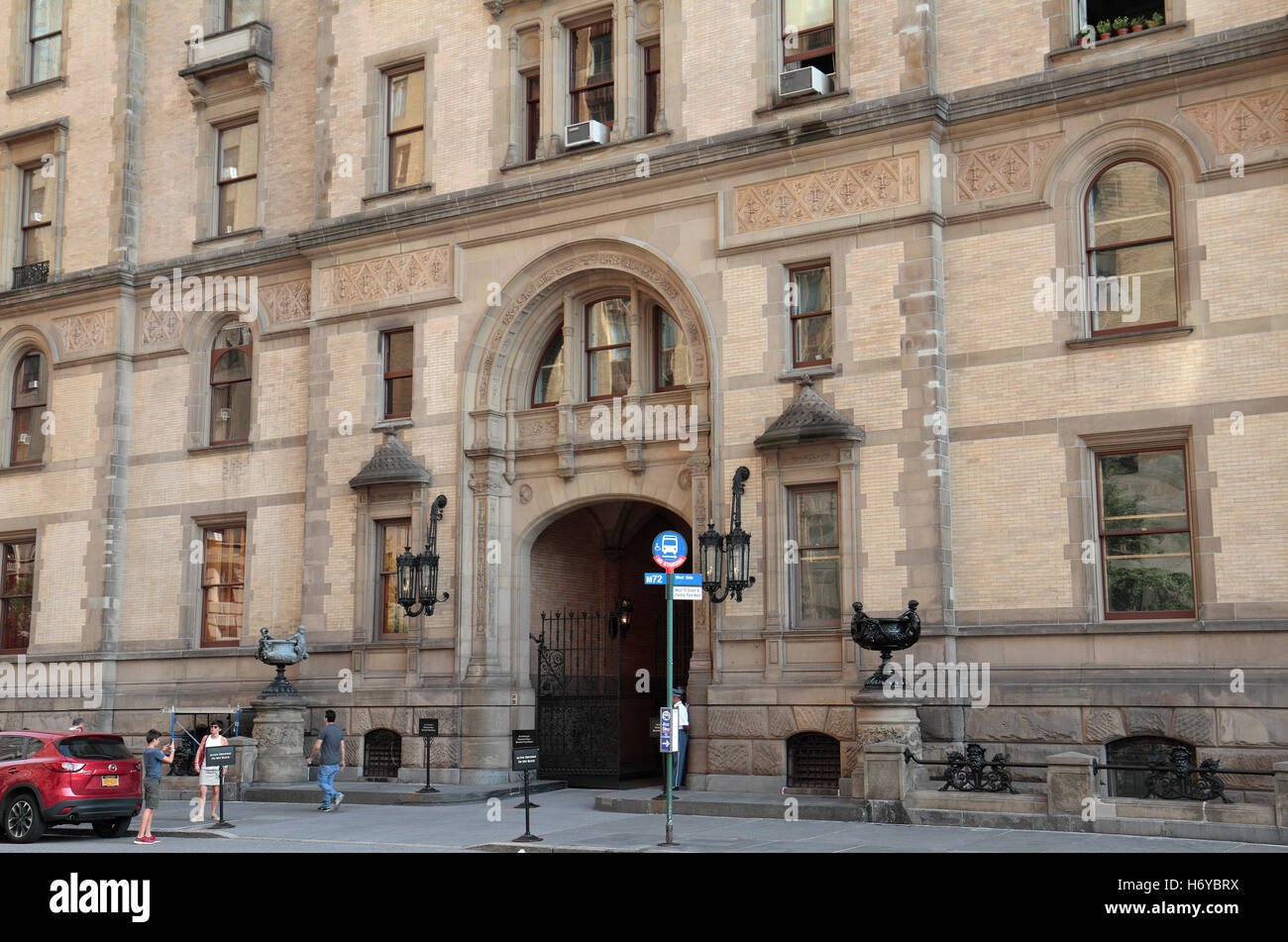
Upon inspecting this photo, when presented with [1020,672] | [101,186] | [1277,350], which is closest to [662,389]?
[1020,672]

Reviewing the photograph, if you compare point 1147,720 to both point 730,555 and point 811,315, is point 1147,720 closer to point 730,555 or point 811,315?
point 730,555

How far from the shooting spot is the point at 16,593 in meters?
32.3

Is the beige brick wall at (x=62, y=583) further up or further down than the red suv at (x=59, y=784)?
further up

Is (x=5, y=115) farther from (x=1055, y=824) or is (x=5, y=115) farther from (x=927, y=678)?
(x=1055, y=824)

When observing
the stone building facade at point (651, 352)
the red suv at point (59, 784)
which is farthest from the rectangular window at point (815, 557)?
the red suv at point (59, 784)

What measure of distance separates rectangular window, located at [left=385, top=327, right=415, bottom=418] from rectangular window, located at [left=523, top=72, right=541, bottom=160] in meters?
4.29

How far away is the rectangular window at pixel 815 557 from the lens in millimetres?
22188

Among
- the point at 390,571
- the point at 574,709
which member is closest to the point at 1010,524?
the point at 574,709

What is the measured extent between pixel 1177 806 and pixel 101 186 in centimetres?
2738

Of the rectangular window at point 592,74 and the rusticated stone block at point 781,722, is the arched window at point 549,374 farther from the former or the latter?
the rusticated stone block at point 781,722

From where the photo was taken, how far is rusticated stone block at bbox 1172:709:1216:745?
1897 cm

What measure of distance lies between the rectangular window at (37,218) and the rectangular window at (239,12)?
20.3 feet

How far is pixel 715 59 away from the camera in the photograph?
24.3m

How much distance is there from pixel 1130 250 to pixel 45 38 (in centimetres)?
2750
